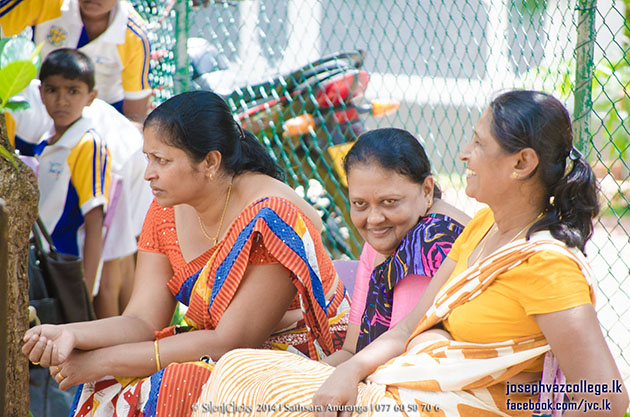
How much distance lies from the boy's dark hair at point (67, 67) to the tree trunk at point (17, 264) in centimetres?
121

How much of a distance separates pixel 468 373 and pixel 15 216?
144 cm

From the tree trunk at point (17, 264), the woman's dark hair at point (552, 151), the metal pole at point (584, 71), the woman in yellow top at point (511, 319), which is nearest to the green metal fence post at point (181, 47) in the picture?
the tree trunk at point (17, 264)

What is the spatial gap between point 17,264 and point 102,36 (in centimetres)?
185

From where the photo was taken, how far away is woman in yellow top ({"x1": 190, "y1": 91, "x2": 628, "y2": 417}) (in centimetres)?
165

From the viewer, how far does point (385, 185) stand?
7.24 feet

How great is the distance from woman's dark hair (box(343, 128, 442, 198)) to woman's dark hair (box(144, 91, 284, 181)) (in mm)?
439

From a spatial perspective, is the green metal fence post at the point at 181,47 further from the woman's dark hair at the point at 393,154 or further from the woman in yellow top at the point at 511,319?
the woman in yellow top at the point at 511,319

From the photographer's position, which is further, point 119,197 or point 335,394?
point 119,197

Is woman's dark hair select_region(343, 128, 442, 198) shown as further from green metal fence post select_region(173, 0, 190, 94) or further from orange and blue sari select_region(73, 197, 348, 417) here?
green metal fence post select_region(173, 0, 190, 94)

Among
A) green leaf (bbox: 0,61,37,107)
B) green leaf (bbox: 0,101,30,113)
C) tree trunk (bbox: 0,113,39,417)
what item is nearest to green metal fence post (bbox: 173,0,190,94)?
tree trunk (bbox: 0,113,39,417)

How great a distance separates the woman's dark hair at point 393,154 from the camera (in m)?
2.20

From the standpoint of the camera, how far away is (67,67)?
Result: 3572 mm

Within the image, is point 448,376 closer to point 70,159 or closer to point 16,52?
point 16,52

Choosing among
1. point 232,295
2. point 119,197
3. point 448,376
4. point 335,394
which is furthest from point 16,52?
point 119,197
